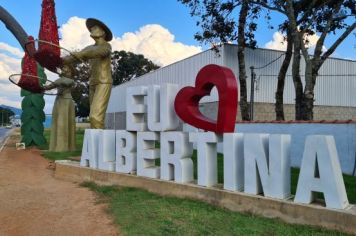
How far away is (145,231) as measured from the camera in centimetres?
534

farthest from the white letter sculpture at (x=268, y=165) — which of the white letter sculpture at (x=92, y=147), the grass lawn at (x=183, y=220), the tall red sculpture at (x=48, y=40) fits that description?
the tall red sculpture at (x=48, y=40)

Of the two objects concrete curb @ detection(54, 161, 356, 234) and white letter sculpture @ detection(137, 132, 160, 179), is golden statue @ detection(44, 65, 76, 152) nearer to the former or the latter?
concrete curb @ detection(54, 161, 356, 234)

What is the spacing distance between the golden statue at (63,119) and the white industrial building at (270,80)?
5.84 meters

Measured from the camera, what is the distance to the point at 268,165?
6.18 m

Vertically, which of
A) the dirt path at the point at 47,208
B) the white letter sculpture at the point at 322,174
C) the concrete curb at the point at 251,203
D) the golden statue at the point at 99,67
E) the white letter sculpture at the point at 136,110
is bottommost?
the dirt path at the point at 47,208

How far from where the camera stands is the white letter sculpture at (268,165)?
593 cm

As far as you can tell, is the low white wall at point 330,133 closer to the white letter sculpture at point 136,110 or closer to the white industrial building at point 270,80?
the white letter sculpture at point 136,110

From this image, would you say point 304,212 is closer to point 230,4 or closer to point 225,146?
point 225,146

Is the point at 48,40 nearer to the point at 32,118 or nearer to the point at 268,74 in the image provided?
the point at 32,118

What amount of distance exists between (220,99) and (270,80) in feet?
41.4

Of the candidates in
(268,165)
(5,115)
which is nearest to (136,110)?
(268,165)

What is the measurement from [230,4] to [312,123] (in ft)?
23.7

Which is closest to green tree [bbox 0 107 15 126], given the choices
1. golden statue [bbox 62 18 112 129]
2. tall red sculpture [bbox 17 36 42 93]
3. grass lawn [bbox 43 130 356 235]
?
tall red sculpture [bbox 17 36 42 93]

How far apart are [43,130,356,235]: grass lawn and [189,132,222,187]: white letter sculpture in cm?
44
